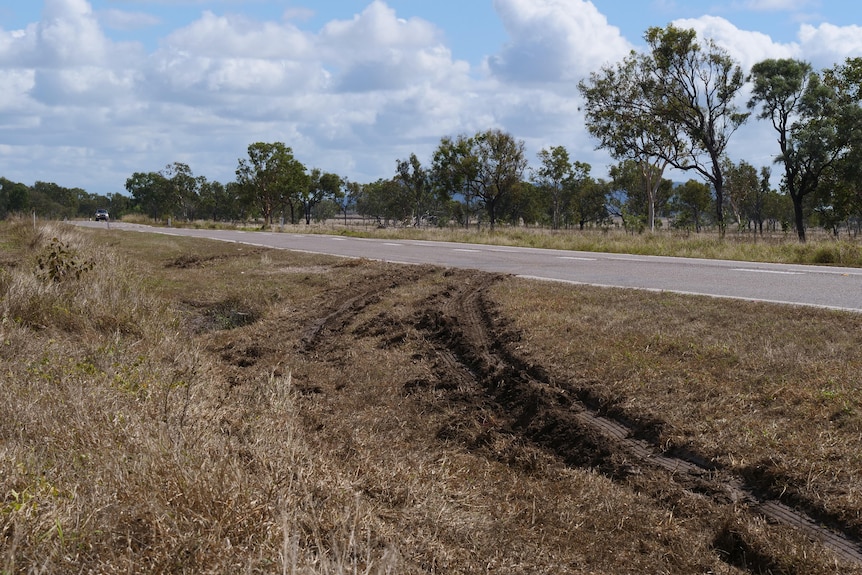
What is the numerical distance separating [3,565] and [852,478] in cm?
419

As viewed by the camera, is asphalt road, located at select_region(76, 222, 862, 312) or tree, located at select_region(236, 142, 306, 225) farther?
tree, located at select_region(236, 142, 306, 225)

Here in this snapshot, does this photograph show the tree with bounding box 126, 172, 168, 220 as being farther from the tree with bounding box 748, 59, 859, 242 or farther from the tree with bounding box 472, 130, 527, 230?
the tree with bounding box 748, 59, 859, 242

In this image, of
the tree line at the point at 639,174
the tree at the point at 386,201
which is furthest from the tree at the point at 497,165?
the tree at the point at 386,201

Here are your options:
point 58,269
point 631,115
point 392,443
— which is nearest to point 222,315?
point 58,269

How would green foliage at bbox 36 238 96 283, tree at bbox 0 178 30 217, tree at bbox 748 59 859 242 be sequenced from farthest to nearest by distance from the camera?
tree at bbox 0 178 30 217 → tree at bbox 748 59 859 242 → green foliage at bbox 36 238 96 283

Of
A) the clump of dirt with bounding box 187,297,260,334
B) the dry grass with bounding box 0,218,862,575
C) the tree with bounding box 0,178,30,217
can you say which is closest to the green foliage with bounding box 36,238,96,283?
the dry grass with bounding box 0,218,862,575

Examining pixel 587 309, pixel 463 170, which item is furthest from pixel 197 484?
pixel 463 170

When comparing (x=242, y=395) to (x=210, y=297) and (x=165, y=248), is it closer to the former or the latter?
(x=210, y=297)

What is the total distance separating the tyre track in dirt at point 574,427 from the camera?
13.1ft

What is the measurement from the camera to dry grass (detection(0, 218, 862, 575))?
3135 millimetres

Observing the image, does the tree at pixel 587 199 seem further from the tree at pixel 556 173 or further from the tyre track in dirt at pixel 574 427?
the tyre track in dirt at pixel 574 427

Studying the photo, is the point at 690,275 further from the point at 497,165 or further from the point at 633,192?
the point at 633,192

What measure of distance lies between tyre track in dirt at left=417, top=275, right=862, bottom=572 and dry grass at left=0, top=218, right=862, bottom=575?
0.34ft

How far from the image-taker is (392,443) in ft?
18.0
